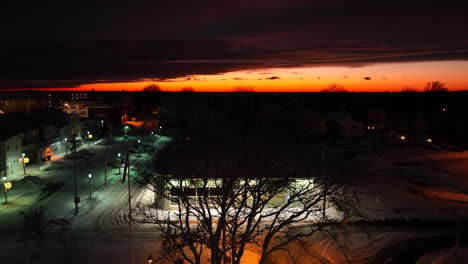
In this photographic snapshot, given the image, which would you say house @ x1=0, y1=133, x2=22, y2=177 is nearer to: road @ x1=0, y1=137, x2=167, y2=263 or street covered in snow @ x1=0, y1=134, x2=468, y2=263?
street covered in snow @ x1=0, y1=134, x2=468, y2=263

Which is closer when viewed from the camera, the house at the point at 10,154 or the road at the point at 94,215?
the road at the point at 94,215

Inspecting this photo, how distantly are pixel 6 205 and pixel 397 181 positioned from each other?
2501 centimetres

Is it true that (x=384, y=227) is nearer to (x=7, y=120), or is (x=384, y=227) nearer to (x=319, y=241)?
(x=319, y=241)

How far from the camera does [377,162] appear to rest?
33.6 m

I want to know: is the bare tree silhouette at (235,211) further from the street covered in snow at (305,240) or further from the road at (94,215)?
the road at (94,215)

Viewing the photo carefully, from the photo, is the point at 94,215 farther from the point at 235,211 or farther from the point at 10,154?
the point at 10,154

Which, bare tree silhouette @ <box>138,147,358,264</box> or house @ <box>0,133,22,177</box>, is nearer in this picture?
bare tree silhouette @ <box>138,147,358,264</box>

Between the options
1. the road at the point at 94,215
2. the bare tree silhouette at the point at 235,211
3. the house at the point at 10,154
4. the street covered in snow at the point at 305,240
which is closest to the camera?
the bare tree silhouette at the point at 235,211

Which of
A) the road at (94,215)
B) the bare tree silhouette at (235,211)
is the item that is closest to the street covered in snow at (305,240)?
the road at (94,215)

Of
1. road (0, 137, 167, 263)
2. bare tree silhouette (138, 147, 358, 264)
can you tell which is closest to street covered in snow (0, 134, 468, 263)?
road (0, 137, 167, 263)

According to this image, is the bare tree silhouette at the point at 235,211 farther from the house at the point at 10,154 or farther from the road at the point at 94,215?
the house at the point at 10,154

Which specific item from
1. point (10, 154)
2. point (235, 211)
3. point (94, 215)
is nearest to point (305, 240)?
point (235, 211)

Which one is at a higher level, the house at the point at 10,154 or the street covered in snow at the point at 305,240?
the house at the point at 10,154

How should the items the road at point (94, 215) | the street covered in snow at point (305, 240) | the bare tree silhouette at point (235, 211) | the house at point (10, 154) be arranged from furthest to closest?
the house at point (10, 154)
the road at point (94, 215)
the street covered in snow at point (305, 240)
the bare tree silhouette at point (235, 211)
